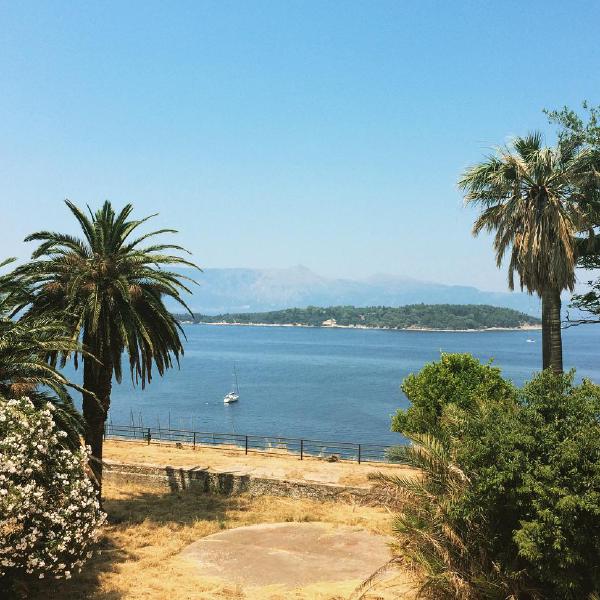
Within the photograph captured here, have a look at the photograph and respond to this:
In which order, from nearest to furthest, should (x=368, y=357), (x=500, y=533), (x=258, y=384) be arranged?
(x=500, y=533), (x=258, y=384), (x=368, y=357)

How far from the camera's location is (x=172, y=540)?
19703 mm

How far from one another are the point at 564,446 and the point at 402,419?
18354mm

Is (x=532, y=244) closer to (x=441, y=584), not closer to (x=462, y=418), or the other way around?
(x=462, y=418)

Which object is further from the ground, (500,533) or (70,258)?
(70,258)

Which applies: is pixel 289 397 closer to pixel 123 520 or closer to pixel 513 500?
pixel 123 520

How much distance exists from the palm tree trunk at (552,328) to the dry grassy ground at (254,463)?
7756mm

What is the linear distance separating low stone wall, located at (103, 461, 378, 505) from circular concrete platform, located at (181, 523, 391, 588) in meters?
2.38

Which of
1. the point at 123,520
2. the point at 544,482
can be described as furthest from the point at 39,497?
the point at 544,482

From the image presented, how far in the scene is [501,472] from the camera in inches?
439

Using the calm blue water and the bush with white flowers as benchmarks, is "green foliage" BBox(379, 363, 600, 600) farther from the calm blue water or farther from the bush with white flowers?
the calm blue water

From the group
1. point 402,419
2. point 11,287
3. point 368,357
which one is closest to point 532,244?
point 402,419

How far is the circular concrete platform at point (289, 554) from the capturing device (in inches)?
660

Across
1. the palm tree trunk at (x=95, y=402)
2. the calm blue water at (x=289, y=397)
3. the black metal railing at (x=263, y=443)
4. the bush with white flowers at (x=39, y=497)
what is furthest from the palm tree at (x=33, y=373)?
the calm blue water at (x=289, y=397)

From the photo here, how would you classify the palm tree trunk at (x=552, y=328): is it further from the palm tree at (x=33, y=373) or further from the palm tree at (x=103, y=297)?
the palm tree at (x=33, y=373)
